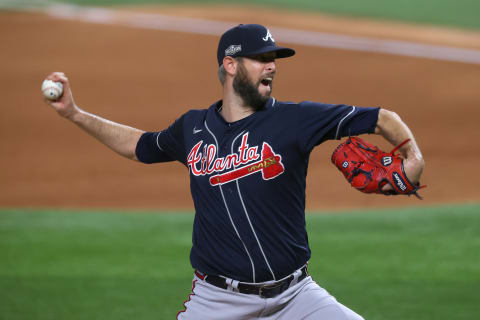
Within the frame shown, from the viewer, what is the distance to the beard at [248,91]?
4316mm

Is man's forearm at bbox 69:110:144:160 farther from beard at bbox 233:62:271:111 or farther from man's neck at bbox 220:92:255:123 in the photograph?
beard at bbox 233:62:271:111

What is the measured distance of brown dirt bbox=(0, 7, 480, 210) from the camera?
11.5 metres

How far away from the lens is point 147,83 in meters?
16.0

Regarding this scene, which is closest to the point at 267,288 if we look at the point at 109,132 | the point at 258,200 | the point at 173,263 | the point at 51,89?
the point at 258,200

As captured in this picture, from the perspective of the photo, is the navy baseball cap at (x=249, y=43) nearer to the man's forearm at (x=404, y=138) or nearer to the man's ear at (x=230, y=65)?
the man's ear at (x=230, y=65)

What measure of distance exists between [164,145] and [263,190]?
95 centimetres

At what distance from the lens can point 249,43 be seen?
4.31 m

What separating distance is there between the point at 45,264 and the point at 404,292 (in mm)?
3639

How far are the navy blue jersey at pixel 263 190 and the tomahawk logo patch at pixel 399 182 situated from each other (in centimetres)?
34

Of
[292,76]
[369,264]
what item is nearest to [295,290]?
[369,264]

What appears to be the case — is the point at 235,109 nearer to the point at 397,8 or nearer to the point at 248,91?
the point at 248,91

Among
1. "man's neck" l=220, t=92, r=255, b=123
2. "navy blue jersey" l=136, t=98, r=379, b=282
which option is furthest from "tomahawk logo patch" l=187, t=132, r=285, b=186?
"man's neck" l=220, t=92, r=255, b=123

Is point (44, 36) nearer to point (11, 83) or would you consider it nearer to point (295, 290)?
point (11, 83)

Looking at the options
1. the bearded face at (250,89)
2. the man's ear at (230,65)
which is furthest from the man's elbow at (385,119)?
the man's ear at (230,65)
